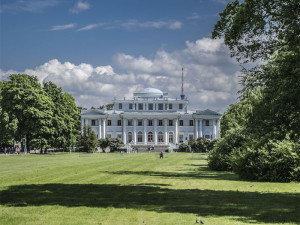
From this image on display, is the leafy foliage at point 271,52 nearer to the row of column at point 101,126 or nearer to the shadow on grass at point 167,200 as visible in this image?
the shadow on grass at point 167,200

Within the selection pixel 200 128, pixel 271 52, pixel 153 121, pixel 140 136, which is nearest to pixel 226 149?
pixel 271 52

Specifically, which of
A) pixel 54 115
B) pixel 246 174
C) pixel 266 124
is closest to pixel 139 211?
pixel 266 124

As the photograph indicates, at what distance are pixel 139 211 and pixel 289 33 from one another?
7173mm

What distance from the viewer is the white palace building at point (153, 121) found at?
93.2m

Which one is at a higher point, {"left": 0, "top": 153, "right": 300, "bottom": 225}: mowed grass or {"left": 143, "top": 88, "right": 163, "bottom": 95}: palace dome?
{"left": 143, "top": 88, "right": 163, "bottom": 95}: palace dome

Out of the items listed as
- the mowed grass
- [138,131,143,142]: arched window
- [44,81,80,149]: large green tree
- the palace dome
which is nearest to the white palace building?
[138,131,143,142]: arched window

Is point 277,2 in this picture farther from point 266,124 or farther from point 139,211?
point 139,211

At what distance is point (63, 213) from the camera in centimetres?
934

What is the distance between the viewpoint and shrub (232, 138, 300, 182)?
54.9 ft

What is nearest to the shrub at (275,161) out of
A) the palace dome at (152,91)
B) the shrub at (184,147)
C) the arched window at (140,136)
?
the shrub at (184,147)

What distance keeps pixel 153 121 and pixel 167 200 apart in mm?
84041

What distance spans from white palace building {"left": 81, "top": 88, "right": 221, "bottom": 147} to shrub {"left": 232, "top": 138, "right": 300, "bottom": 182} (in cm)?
7446

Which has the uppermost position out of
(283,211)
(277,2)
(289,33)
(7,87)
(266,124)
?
(7,87)

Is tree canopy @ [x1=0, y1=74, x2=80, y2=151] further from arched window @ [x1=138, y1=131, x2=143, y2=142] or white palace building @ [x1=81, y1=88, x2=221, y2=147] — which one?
arched window @ [x1=138, y1=131, x2=143, y2=142]
